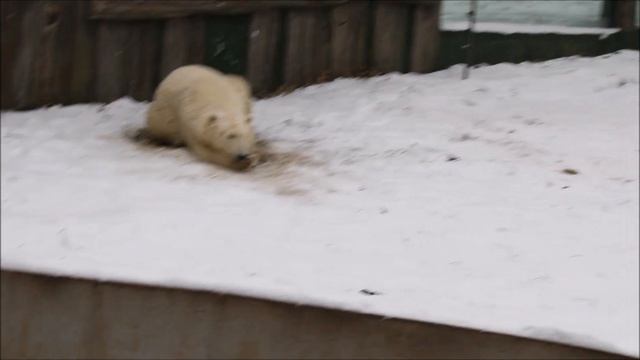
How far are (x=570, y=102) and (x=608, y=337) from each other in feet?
10.8

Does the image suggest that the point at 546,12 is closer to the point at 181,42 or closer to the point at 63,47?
the point at 181,42

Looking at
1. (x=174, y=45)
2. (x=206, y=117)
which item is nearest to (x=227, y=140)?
(x=206, y=117)

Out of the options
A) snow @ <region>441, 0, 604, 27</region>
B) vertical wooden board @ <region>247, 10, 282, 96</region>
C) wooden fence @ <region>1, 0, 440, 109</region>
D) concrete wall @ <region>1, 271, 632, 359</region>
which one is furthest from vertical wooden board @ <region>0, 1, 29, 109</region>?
snow @ <region>441, 0, 604, 27</region>

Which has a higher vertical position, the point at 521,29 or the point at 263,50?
the point at 521,29

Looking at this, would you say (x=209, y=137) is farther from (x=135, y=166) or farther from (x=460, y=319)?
(x=460, y=319)

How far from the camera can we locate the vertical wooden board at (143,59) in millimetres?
6453

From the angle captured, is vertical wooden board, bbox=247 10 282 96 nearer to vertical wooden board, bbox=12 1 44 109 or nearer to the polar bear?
the polar bear

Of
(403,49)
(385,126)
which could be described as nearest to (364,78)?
(403,49)

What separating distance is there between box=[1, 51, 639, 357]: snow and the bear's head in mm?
100

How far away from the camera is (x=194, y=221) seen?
14.1ft

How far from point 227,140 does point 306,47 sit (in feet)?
5.99

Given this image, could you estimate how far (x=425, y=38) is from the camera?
712cm

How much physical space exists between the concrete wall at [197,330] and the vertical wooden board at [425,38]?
13.1 ft

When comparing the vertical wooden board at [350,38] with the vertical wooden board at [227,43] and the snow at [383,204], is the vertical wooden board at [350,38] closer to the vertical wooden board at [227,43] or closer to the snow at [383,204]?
the snow at [383,204]
